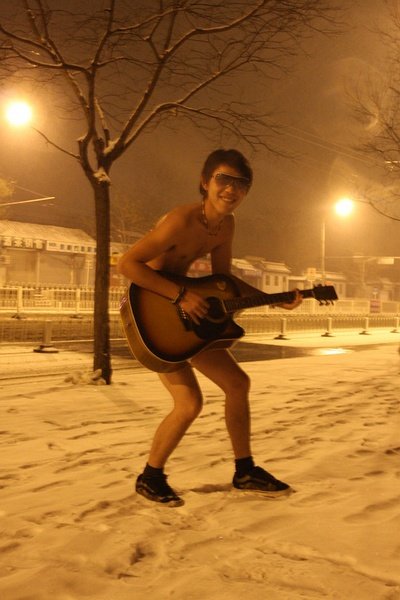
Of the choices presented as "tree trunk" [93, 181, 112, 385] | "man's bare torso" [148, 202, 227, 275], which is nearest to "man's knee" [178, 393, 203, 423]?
"man's bare torso" [148, 202, 227, 275]

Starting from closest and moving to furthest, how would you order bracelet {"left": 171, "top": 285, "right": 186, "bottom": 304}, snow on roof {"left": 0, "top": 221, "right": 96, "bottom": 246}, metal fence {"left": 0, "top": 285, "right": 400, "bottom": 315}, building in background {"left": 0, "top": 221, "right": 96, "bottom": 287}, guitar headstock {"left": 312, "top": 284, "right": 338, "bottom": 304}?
bracelet {"left": 171, "top": 285, "right": 186, "bottom": 304} < guitar headstock {"left": 312, "top": 284, "right": 338, "bottom": 304} < metal fence {"left": 0, "top": 285, "right": 400, "bottom": 315} < building in background {"left": 0, "top": 221, "right": 96, "bottom": 287} < snow on roof {"left": 0, "top": 221, "right": 96, "bottom": 246}

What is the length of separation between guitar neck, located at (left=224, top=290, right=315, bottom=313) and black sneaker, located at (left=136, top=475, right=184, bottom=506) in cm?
110

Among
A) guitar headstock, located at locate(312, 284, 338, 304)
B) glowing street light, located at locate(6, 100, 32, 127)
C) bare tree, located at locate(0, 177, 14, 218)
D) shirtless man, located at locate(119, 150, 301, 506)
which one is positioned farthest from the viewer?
bare tree, located at locate(0, 177, 14, 218)

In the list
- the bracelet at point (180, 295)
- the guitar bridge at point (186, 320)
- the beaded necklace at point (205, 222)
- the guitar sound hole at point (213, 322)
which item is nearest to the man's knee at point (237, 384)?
the guitar sound hole at point (213, 322)

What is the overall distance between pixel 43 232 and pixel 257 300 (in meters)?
45.7

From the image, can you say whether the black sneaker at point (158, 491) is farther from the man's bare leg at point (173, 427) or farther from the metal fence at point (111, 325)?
the metal fence at point (111, 325)

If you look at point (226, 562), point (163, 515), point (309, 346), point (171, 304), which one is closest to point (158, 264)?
point (171, 304)

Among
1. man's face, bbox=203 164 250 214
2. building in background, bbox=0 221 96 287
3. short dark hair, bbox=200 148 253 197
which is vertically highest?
building in background, bbox=0 221 96 287

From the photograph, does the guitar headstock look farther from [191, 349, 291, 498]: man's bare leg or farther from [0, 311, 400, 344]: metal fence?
[0, 311, 400, 344]: metal fence

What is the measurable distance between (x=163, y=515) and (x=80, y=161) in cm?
677

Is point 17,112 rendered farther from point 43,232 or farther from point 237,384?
point 43,232

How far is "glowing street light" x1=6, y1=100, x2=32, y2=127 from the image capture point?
13.4m

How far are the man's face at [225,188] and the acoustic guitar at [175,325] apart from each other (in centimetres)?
46

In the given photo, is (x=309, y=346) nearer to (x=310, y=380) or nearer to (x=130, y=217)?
(x=310, y=380)
